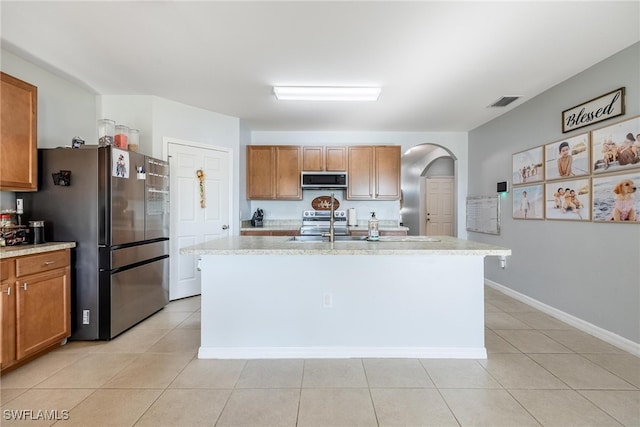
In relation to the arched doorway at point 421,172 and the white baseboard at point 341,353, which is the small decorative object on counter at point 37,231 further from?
the arched doorway at point 421,172

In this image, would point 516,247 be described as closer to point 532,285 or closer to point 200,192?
point 532,285

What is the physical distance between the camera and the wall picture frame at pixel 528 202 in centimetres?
337

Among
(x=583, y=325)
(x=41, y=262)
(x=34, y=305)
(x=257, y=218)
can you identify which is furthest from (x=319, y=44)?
(x=583, y=325)

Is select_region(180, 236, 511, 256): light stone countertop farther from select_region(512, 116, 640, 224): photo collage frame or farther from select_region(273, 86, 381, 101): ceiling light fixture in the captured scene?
select_region(273, 86, 381, 101): ceiling light fixture

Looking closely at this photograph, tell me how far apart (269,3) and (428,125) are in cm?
346

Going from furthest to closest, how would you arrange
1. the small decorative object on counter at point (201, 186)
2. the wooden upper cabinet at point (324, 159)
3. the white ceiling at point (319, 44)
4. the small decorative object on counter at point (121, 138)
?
the wooden upper cabinet at point (324, 159), the small decorative object on counter at point (201, 186), the small decorative object on counter at point (121, 138), the white ceiling at point (319, 44)

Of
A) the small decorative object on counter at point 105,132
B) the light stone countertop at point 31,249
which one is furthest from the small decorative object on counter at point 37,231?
the small decorative object on counter at point 105,132

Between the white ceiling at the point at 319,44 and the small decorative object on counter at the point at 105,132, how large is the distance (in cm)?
49

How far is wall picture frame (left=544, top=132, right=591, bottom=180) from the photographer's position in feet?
9.09

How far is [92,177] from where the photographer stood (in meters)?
2.56

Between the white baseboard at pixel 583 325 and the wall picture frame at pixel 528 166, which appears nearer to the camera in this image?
the white baseboard at pixel 583 325

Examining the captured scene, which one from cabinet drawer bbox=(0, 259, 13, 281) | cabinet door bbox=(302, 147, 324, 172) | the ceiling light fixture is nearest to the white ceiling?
the ceiling light fixture

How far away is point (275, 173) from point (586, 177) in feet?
12.4
